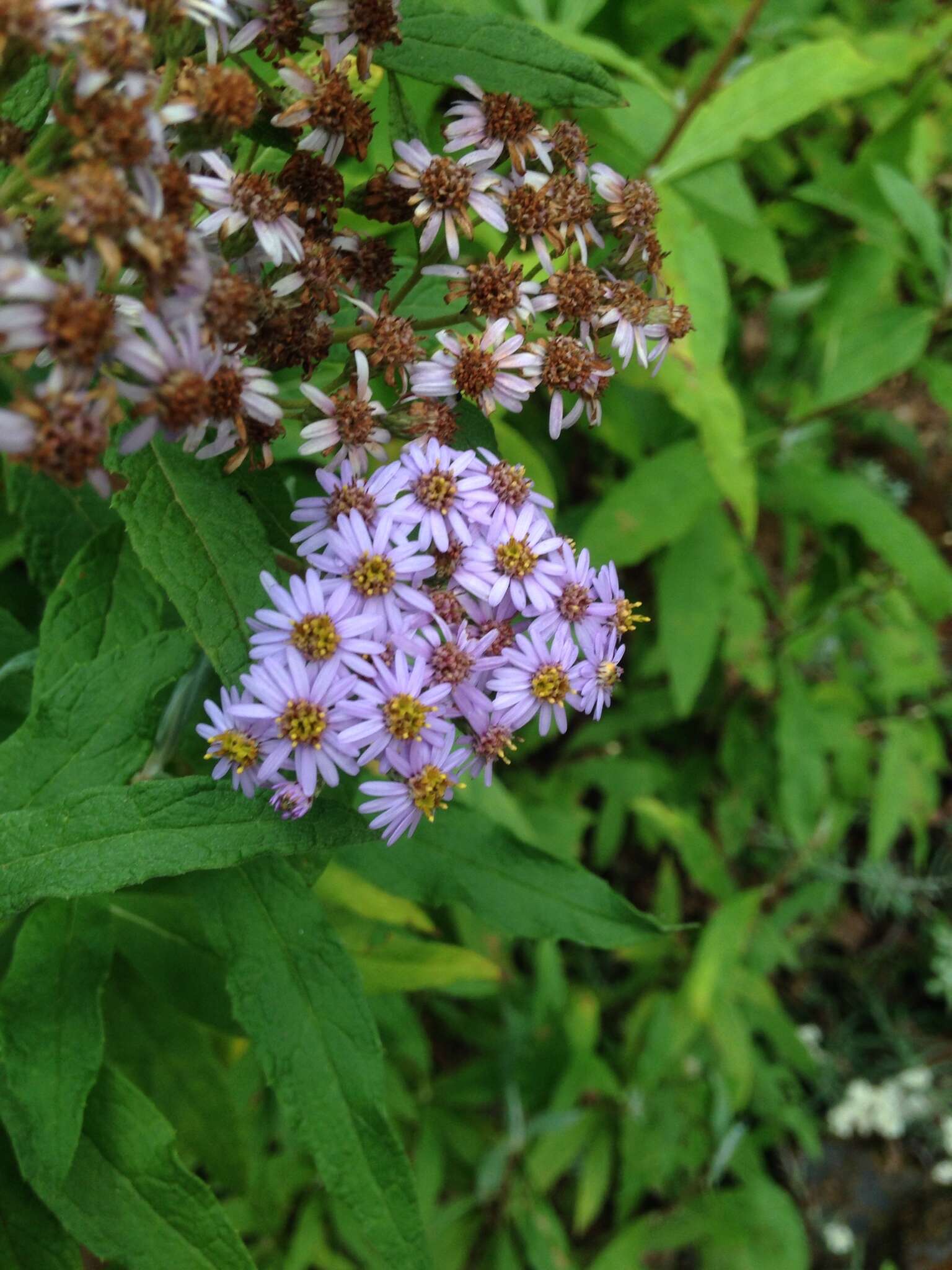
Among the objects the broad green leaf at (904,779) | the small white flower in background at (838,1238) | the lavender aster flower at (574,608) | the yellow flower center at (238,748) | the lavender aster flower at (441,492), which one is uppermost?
the lavender aster flower at (441,492)

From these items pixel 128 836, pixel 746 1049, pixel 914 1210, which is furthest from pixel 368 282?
pixel 914 1210

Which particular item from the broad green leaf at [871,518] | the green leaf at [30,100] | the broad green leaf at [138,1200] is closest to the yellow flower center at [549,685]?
the broad green leaf at [138,1200]

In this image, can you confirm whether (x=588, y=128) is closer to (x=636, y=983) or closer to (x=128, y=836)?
(x=128, y=836)

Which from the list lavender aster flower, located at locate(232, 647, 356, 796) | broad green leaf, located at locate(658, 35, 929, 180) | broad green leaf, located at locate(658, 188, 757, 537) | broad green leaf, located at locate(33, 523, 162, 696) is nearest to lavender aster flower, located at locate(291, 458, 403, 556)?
lavender aster flower, located at locate(232, 647, 356, 796)

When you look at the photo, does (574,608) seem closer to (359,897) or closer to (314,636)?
(314,636)

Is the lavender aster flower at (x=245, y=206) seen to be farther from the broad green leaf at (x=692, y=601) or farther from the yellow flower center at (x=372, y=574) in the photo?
the broad green leaf at (x=692, y=601)

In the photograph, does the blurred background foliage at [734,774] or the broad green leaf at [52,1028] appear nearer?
the broad green leaf at [52,1028]

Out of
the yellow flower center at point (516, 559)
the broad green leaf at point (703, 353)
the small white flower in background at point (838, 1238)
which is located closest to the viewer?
the yellow flower center at point (516, 559)
